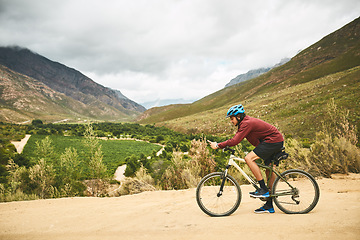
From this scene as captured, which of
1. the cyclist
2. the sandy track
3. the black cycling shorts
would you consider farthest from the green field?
the black cycling shorts

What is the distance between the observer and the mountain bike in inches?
172

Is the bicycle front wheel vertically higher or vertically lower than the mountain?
lower

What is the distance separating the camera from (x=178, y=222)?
4250 millimetres

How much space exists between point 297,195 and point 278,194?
436 millimetres

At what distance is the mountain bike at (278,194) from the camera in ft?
14.4

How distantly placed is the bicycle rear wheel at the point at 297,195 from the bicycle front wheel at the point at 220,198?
0.92 m

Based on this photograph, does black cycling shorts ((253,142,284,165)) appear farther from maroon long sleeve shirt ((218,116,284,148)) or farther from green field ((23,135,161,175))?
green field ((23,135,161,175))

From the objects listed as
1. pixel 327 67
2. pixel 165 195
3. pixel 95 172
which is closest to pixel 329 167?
pixel 165 195

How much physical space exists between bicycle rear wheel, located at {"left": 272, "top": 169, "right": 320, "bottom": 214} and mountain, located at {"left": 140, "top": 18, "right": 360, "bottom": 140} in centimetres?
728

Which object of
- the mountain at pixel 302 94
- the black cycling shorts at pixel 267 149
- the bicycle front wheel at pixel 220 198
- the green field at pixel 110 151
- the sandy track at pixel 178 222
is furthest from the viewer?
the mountain at pixel 302 94

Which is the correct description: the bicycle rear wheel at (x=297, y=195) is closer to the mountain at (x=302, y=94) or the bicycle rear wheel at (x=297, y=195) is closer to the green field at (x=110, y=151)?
the mountain at (x=302, y=94)

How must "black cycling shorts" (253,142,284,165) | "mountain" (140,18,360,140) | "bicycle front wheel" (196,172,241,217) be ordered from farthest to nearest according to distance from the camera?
"mountain" (140,18,360,140)
"bicycle front wheel" (196,172,241,217)
"black cycling shorts" (253,142,284,165)

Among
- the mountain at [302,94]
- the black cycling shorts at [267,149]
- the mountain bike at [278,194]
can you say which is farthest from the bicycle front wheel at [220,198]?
the mountain at [302,94]

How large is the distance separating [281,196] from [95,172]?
15.9m
